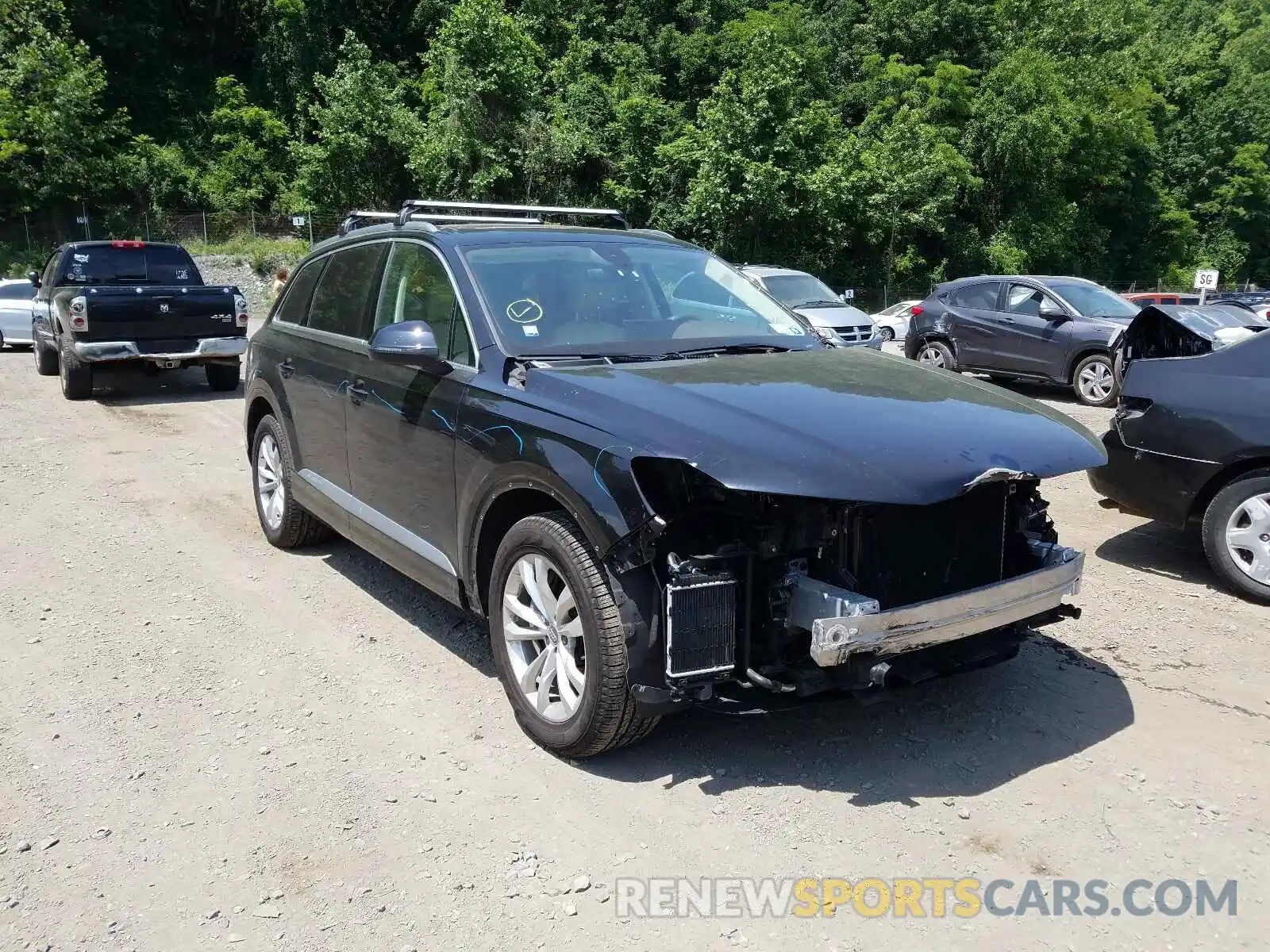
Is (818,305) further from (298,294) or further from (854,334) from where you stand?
(298,294)

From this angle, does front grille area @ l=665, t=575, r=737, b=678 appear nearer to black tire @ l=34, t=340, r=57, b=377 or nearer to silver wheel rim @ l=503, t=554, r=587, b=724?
silver wheel rim @ l=503, t=554, r=587, b=724

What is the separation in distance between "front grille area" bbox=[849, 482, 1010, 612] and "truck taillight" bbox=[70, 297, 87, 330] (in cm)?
1099

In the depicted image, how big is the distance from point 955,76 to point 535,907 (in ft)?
143

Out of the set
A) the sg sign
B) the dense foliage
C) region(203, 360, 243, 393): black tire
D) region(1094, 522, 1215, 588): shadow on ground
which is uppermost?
the dense foliage

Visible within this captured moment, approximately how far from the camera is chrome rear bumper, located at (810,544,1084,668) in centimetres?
317

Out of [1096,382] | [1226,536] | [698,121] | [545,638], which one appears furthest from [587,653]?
[698,121]

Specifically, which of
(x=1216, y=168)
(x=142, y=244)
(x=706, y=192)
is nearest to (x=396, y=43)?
(x=706, y=192)

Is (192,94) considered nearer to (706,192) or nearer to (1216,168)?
(706,192)

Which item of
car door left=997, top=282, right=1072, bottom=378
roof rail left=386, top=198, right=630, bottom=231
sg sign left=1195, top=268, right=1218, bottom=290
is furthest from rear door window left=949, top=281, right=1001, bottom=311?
sg sign left=1195, top=268, right=1218, bottom=290

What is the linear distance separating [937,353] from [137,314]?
1096cm

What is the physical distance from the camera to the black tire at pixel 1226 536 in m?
5.32

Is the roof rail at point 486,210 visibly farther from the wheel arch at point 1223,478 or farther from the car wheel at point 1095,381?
the car wheel at point 1095,381

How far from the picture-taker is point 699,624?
326 centimetres

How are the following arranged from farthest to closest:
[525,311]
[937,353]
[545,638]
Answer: [937,353] < [525,311] < [545,638]
